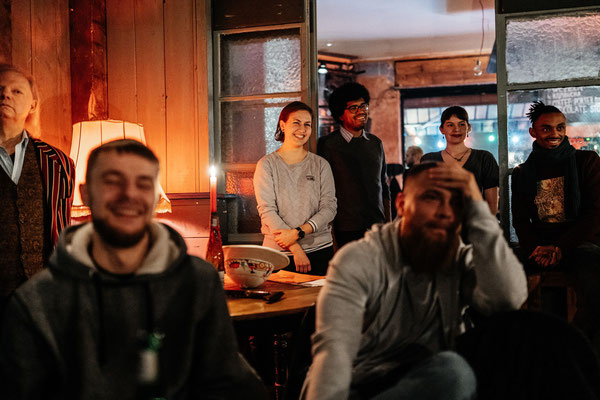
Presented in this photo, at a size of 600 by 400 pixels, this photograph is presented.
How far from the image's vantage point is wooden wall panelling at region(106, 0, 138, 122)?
3.86m

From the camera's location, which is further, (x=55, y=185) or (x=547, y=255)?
(x=547, y=255)

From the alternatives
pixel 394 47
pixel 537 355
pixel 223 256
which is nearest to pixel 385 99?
pixel 394 47

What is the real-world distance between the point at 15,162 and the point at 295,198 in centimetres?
143

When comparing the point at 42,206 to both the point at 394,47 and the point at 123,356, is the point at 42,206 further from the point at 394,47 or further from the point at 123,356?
the point at 394,47

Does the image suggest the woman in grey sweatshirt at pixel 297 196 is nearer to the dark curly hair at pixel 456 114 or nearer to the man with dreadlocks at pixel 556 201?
the dark curly hair at pixel 456 114

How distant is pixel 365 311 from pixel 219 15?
9.58 feet

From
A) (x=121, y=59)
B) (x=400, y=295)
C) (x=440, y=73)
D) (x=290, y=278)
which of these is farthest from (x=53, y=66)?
(x=440, y=73)

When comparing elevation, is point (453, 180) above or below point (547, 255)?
above

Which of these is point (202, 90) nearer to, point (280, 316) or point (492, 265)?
point (280, 316)

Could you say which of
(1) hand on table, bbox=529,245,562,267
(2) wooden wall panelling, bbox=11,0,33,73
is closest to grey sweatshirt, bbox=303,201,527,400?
(1) hand on table, bbox=529,245,562,267

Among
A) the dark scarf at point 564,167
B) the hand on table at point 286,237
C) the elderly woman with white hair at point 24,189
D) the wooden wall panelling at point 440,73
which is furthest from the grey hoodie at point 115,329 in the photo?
the wooden wall panelling at point 440,73

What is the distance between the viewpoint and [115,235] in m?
1.19

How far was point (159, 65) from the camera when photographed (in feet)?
12.5

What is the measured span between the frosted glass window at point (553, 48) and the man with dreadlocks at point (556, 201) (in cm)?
38
